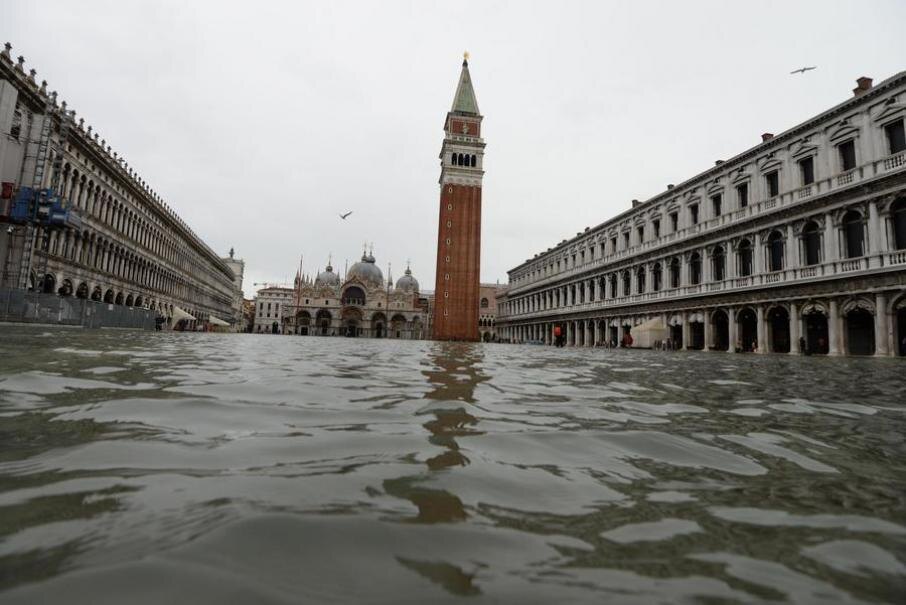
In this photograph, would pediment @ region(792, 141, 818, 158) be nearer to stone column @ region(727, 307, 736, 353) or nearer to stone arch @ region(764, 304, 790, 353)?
stone arch @ region(764, 304, 790, 353)

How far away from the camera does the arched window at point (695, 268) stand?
30844mm

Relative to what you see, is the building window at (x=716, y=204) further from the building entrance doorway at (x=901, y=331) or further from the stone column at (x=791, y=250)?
the building entrance doorway at (x=901, y=331)

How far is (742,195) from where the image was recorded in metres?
28.3

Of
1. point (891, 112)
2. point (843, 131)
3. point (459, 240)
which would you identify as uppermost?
point (459, 240)

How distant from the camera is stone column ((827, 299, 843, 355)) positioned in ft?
69.9

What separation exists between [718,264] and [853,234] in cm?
818

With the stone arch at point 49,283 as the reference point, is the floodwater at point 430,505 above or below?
below

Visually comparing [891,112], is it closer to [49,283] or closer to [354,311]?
[49,283]

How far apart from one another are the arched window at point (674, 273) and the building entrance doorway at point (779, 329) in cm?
792

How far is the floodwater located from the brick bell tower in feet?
174

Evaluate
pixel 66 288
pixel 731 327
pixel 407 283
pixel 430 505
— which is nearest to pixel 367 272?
pixel 407 283

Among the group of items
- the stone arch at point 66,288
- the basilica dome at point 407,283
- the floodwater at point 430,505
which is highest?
the basilica dome at point 407,283

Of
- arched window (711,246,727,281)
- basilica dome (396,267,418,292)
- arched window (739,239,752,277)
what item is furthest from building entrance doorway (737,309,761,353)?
basilica dome (396,267,418,292)

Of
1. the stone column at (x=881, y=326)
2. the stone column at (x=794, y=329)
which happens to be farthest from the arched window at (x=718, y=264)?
the stone column at (x=881, y=326)
